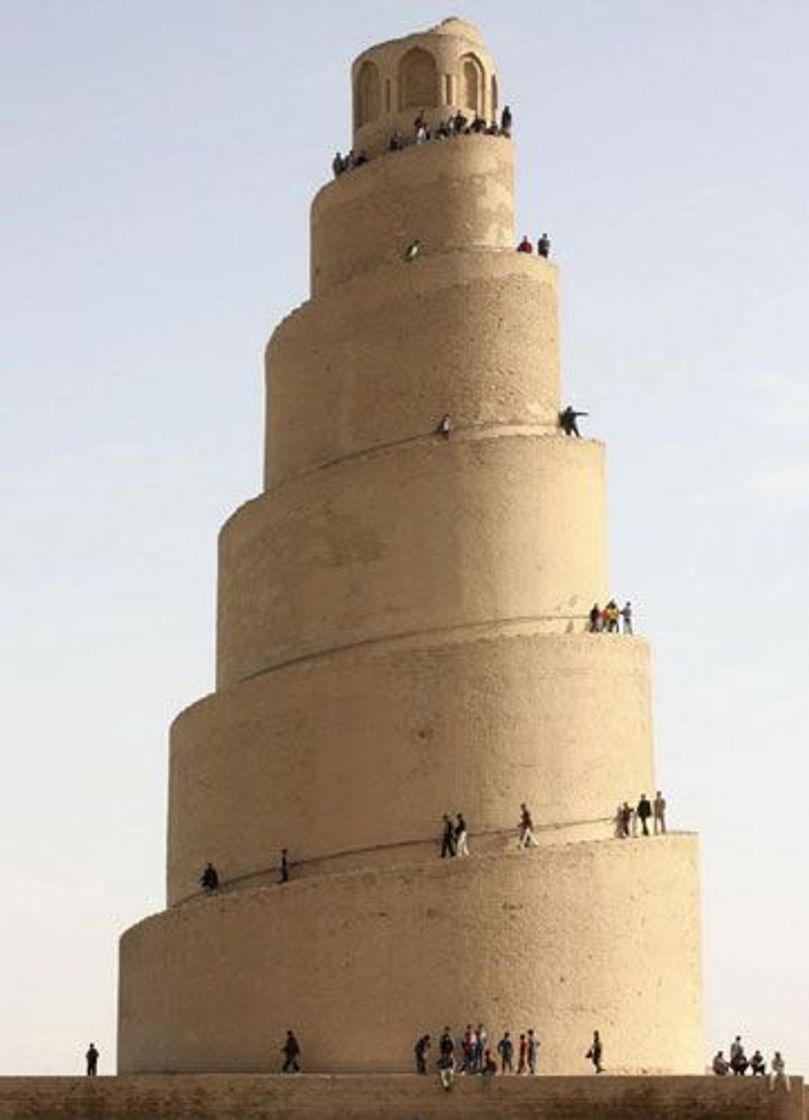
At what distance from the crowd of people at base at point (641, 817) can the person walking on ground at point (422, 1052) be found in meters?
3.42

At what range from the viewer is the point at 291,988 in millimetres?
25188

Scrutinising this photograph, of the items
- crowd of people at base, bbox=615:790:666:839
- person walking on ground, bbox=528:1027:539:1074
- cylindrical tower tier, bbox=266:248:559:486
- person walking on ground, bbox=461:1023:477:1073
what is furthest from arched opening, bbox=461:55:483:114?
person walking on ground, bbox=461:1023:477:1073

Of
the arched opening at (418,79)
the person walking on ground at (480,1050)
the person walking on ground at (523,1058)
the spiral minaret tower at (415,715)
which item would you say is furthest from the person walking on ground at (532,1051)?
the arched opening at (418,79)

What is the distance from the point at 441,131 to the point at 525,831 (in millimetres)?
9808

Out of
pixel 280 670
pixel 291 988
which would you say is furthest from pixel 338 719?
pixel 291 988

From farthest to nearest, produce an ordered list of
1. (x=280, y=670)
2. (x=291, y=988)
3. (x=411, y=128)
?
(x=411, y=128), (x=280, y=670), (x=291, y=988)

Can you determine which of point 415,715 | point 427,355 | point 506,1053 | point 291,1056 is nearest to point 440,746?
point 415,715

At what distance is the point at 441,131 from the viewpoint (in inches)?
1169

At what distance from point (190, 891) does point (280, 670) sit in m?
3.11

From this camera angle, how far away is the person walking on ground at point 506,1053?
2405cm

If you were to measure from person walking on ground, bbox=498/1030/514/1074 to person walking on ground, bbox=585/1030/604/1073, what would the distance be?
0.89m


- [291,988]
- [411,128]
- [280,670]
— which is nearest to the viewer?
[291,988]

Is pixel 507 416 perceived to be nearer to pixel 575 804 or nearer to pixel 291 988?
pixel 575 804

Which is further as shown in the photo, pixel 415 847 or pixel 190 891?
pixel 190 891
